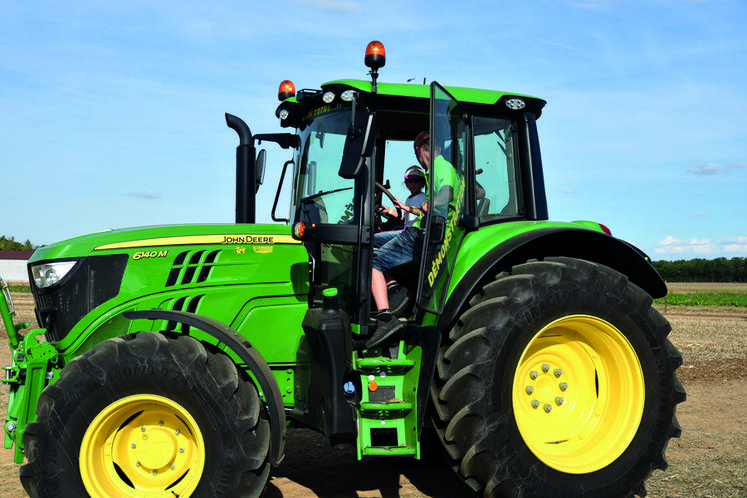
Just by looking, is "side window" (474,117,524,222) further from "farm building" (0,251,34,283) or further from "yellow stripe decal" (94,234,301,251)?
"farm building" (0,251,34,283)

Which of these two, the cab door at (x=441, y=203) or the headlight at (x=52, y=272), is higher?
the cab door at (x=441, y=203)

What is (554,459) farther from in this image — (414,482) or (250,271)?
(250,271)

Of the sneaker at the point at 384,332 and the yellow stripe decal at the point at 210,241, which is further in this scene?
the yellow stripe decal at the point at 210,241

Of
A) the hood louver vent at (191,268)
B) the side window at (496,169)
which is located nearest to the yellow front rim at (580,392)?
the side window at (496,169)

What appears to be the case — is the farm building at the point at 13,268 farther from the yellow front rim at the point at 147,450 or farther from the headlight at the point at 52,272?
the yellow front rim at the point at 147,450

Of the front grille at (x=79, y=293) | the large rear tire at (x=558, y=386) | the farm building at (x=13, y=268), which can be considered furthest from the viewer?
the farm building at (x=13, y=268)

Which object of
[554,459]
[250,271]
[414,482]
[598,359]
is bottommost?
[414,482]

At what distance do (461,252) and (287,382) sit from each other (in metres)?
1.43

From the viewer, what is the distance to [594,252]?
4.21 m

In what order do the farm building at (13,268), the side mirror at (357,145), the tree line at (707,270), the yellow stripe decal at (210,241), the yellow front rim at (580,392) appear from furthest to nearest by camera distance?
the tree line at (707,270)
the farm building at (13,268)
the yellow stripe decal at (210,241)
the yellow front rim at (580,392)
the side mirror at (357,145)

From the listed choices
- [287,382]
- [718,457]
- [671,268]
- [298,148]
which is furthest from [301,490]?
[671,268]

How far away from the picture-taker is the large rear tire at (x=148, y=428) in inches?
129

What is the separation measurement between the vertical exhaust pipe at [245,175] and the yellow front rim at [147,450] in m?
1.69

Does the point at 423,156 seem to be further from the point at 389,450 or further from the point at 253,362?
the point at 389,450
